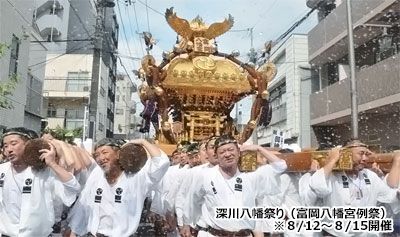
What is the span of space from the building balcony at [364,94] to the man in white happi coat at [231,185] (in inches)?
227

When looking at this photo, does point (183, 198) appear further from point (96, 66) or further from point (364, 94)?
point (96, 66)

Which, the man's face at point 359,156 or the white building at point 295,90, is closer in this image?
the man's face at point 359,156

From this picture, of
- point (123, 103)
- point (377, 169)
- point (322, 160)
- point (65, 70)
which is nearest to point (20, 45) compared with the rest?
point (322, 160)

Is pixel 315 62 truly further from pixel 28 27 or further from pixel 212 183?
pixel 212 183

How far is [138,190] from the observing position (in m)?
2.85

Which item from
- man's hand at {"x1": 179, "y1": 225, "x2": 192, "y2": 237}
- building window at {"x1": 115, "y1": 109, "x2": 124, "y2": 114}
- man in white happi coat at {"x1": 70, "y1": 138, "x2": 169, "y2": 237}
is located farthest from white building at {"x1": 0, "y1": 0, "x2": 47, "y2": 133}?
building window at {"x1": 115, "y1": 109, "x2": 124, "y2": 114}

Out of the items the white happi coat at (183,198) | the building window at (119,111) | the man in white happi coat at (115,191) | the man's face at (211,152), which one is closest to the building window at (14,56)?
the white happi coat at (183,198)

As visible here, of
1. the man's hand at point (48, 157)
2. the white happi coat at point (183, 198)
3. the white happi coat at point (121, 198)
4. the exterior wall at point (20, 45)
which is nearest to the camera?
the man's hand at point (48, 157)

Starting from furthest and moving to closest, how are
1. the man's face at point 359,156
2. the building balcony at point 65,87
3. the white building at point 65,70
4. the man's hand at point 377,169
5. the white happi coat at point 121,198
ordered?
the building balcony at point 65,87, the white building at point 65,70, the man's hand at point 377,169, the man's face at point 359,156, the white happi coat at point 121,198

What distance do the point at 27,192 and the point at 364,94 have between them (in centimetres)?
820

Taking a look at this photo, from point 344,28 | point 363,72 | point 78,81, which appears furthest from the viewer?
point 78,81

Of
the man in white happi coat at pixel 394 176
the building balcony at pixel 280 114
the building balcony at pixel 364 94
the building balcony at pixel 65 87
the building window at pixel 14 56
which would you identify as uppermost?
the building balcony at pixel 65 87

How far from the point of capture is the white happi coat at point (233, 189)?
9.62 ft

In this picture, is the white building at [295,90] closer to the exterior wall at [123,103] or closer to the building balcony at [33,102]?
the building balcony at [33,102]
